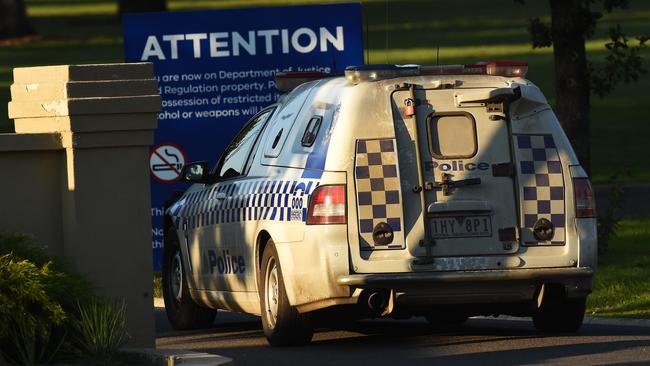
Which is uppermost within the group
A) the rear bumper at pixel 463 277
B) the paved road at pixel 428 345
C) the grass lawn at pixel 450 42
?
the grass lawn at pixel 450 42

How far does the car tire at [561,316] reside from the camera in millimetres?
12430

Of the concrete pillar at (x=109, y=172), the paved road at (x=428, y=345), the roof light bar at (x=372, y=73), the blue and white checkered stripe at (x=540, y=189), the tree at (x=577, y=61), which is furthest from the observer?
the tree at (x=577, y=61)

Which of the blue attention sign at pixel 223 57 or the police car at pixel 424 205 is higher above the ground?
the blue attention sign at pixel 223 57

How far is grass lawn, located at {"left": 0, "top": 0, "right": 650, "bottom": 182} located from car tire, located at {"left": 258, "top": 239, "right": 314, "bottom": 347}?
50.5ft

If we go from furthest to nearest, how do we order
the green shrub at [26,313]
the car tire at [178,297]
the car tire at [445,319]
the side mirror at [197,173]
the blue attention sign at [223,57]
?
the blue attention sign at [223,57]
the car tire at [178,297]
the side mirror at [197,173]
the car tire at [445,319]
the green shrub at [26,313]

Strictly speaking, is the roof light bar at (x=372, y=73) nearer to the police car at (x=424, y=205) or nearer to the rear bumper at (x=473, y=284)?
the police car at (x=424, y=205)

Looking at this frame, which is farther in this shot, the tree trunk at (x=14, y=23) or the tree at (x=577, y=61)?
the tree trunk at (x=14, y=23)

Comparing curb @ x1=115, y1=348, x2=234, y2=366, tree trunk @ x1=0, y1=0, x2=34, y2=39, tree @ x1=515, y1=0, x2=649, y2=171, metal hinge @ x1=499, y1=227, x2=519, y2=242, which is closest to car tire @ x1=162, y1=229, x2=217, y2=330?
metal hinge @ x1=499, y1=227, x2=519, y2=242

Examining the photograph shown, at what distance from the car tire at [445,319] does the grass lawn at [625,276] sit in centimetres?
152

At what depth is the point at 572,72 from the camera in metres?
19.3

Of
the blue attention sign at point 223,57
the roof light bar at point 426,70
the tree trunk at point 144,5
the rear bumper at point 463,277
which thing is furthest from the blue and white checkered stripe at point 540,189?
the tree trunk at point 144,5

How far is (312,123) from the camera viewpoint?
12.1m

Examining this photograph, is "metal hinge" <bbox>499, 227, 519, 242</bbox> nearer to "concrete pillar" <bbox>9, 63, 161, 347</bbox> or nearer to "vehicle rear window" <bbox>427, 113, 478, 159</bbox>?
"vehicle rear window" <bbox>427, 113, 478, 159</bbox>

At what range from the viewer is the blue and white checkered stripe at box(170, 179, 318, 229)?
38.8ft
